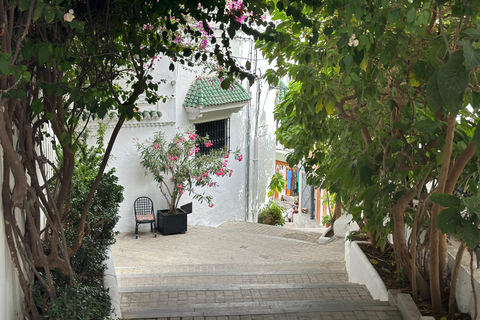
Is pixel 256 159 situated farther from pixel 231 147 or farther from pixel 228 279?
pixel 228 279

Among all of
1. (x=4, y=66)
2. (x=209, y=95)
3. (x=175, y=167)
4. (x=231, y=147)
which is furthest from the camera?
(x=231, y=147)

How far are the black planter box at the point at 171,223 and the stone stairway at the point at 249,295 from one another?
417 centimetres

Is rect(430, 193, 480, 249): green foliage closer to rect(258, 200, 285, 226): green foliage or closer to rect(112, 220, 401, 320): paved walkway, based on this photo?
rect(112, 220, 401, 320): paved walkway

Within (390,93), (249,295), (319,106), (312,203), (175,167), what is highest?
(390,93)

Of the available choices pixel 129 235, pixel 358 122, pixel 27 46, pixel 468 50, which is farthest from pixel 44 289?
pixel 129 235

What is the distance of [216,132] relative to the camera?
14.8 meters

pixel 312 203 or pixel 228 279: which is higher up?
pixel 228 279

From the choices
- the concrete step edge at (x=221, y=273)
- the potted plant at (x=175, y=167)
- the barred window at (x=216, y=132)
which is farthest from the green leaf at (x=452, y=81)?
the barred window at (x=216, y=132)

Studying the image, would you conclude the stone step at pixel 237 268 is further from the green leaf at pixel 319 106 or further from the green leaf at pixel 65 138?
the green leaf at pixel 65 138

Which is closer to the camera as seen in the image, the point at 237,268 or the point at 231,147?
the point at 237,268

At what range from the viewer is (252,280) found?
710 centimetres

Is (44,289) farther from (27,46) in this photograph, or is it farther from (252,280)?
(252,280)

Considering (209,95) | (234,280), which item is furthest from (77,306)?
(209,95)

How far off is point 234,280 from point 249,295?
3.84ft
